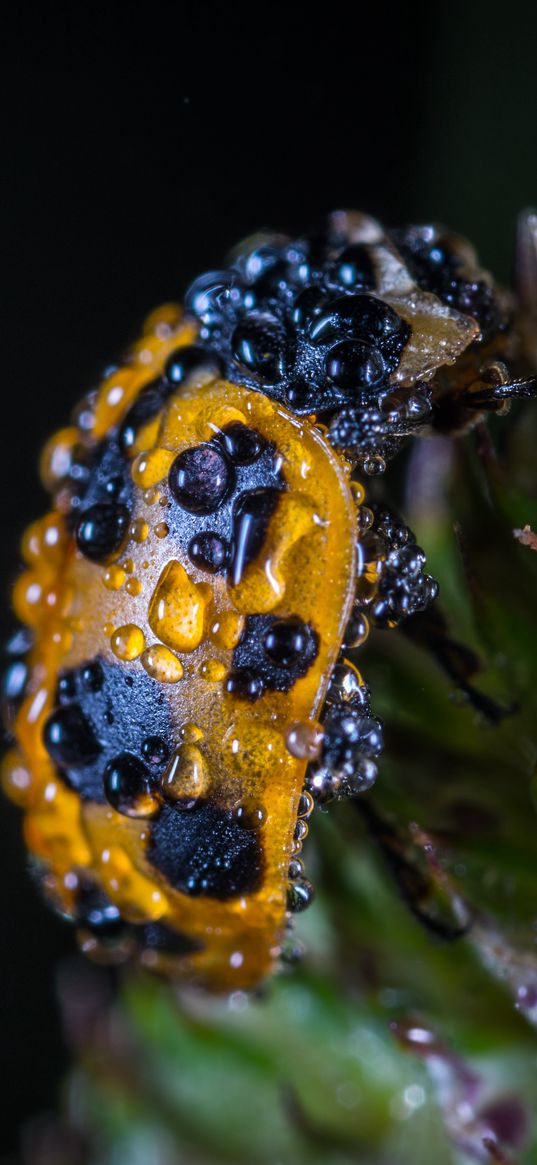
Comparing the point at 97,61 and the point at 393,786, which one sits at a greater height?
the point at 97,61

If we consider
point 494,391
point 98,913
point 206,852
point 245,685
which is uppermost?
point 494,391

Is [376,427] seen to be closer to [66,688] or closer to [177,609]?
[177,609]

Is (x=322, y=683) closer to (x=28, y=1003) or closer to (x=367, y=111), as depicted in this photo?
(x=28, y=1003)

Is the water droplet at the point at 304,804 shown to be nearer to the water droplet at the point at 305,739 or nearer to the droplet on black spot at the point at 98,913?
the water droplet at the point at 305,739

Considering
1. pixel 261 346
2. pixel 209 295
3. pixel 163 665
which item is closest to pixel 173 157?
pixel 209 295

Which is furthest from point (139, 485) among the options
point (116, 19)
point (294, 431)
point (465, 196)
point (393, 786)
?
point (465, 196)
